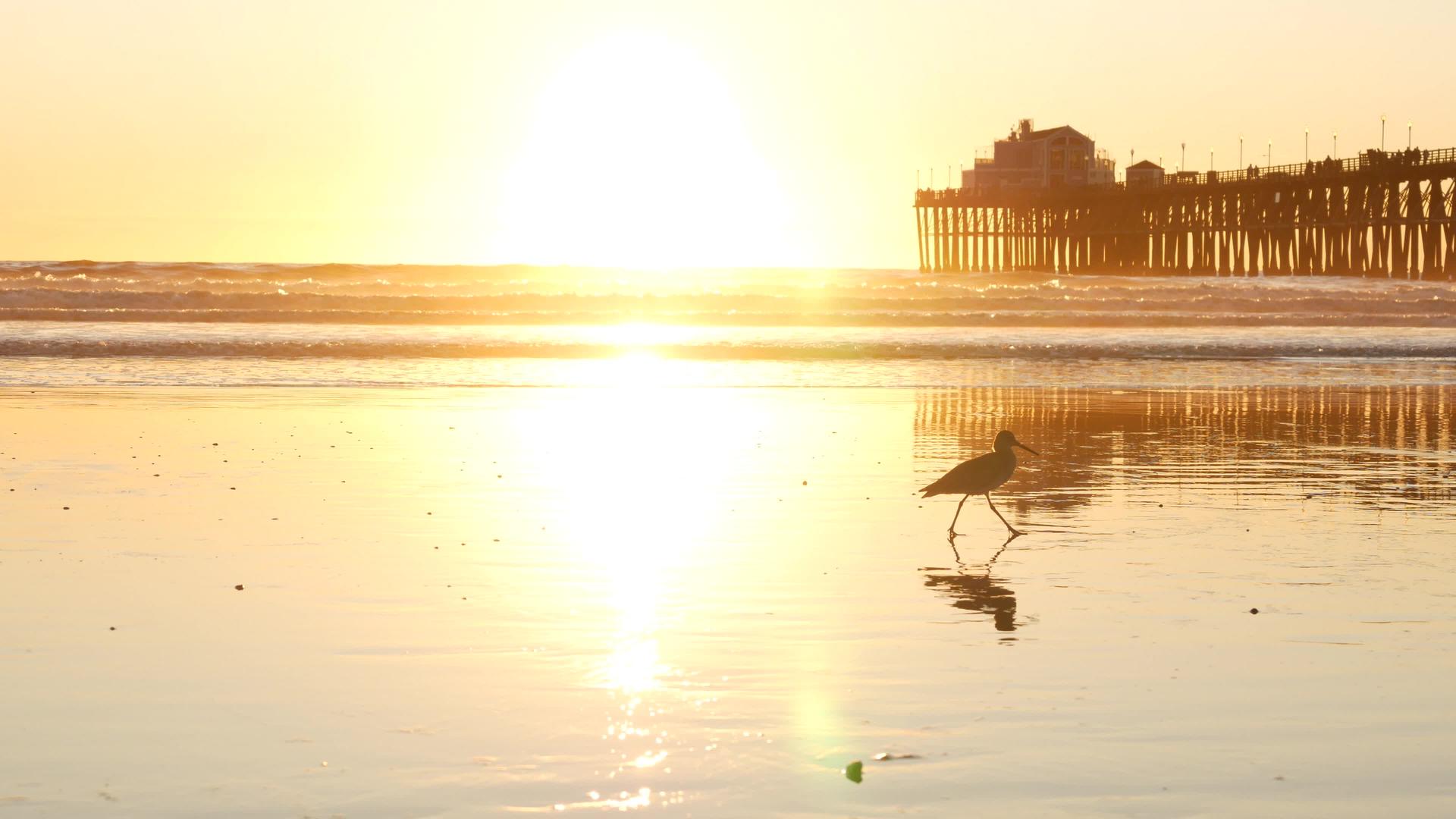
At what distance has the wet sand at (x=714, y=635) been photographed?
4926 mm

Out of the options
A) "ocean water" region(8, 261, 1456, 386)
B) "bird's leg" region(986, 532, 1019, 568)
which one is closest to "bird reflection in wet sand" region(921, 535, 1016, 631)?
"bird's leg" region(986, 532, 1019, 568)

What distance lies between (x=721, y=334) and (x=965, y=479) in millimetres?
29551

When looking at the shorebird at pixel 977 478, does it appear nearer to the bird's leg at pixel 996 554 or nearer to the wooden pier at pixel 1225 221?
the bird's leg at pixel 996 554

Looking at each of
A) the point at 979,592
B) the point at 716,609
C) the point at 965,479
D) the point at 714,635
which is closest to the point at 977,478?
the point at 965,479

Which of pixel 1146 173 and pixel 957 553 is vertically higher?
pixel 1146 173

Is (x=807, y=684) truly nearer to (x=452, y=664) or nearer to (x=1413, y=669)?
(x=452, y=664)

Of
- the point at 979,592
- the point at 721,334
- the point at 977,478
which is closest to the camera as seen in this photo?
the point at 979,592

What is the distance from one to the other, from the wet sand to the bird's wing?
0.79 feet

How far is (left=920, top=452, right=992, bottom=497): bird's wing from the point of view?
10250 mm

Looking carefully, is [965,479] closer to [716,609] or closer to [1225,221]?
[716,609]

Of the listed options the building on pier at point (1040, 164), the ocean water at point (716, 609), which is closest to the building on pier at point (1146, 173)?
the building on pier at point (1040, 164)

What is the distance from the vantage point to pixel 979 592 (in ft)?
26.2

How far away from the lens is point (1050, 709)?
224 inches

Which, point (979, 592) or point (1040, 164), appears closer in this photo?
point (979, 592)
